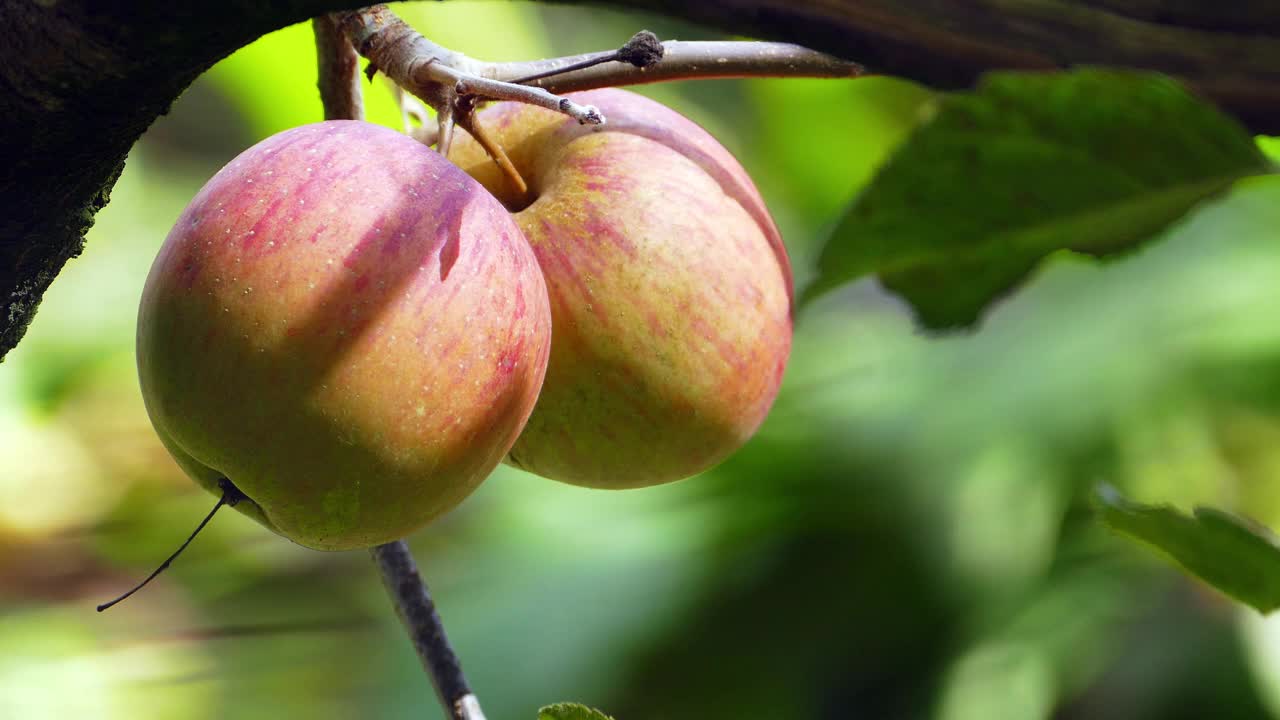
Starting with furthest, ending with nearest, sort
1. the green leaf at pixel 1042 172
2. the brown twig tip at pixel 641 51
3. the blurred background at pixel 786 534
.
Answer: the blurred background at pixel 786 534
the brown twig tip at pixel 641 51
the green leaf at pixel 1042 172

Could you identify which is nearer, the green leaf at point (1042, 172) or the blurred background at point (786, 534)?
the green leaf at point (1042, 172)

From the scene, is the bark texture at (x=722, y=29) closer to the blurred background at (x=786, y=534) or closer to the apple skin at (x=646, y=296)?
the apple skin at (x=646, y=296)

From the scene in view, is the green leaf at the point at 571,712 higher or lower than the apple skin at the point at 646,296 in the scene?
lower

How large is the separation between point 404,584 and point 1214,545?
0.31 metres

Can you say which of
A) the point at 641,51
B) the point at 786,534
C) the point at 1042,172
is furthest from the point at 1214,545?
the point at 786,534

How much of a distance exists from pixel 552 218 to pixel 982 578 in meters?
1.87

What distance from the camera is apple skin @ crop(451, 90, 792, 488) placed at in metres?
0.44

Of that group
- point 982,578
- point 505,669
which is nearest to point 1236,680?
point 982,578

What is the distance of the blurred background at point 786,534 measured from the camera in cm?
207

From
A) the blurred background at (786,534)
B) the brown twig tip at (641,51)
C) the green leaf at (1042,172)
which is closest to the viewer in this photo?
the green leaf at (1042,172)

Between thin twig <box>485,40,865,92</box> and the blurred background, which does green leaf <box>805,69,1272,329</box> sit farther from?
the blurred background

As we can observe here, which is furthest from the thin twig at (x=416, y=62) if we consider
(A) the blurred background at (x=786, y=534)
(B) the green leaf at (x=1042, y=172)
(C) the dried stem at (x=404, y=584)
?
(A) the blurred background at (x=786, y=534)

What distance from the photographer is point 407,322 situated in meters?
0.36

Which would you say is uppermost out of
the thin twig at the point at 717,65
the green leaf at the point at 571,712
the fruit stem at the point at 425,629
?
the thin twig at the point at 717,65
